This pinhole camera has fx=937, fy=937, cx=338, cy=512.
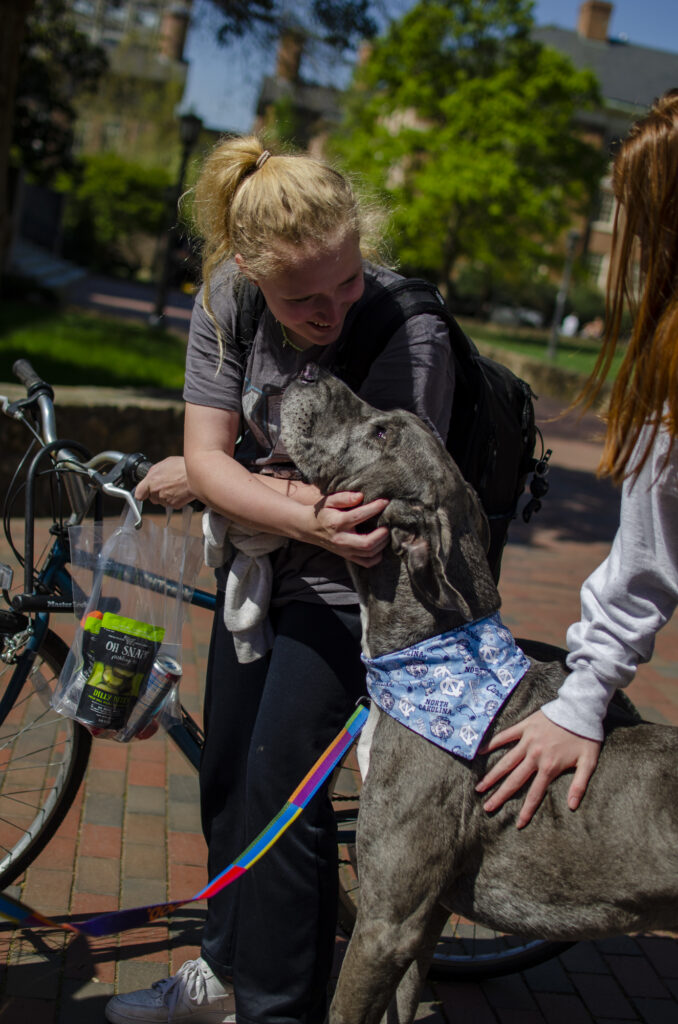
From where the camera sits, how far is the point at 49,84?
84.6ft

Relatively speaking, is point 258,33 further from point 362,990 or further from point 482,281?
point 482,281

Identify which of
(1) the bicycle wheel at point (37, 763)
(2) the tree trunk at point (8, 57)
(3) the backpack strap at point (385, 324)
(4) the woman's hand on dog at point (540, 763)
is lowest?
(1) the bicycle wheel at point (37, 763)

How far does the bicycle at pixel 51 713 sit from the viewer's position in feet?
9.50

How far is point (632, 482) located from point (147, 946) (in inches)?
92.9

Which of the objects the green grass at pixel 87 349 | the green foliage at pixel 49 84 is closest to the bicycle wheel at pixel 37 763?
the green grass at pixel 87 349

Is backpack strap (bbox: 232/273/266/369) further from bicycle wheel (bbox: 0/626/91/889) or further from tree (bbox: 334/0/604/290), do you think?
tree (bbox: 334/0/604/290)

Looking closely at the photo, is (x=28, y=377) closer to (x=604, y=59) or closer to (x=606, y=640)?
(x=606, y=640)

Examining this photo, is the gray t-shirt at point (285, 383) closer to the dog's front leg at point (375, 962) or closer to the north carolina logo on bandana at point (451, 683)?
the north carolina logo on bandana at point (451, 683)

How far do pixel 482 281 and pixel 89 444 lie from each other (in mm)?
46446

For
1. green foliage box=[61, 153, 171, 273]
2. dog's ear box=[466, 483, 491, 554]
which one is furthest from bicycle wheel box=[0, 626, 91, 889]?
green foliage box=[61, 153, 171, 273]

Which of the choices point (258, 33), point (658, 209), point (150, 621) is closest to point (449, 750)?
point (150, 621)

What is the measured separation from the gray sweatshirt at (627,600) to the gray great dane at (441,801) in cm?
19

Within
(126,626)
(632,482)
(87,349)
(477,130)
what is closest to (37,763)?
(126,626)

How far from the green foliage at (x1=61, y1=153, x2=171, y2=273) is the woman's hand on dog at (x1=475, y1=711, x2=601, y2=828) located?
44307 mm
